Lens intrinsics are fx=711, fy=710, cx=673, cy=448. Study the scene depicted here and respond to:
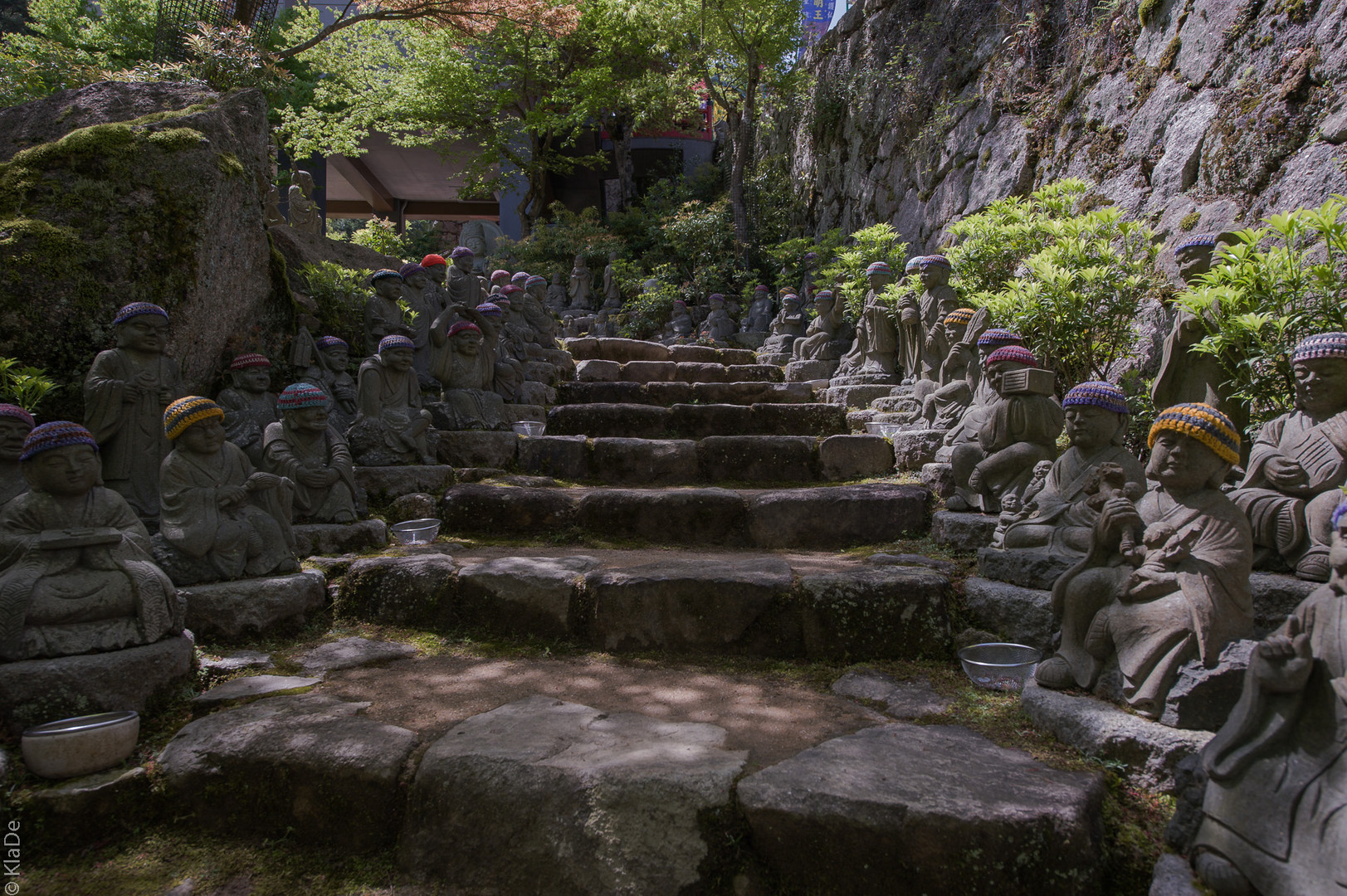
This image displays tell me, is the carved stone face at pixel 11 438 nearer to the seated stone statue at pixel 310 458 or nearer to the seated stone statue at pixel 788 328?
the seated stone statue at pixel 310 458

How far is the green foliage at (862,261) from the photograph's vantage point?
1000cm

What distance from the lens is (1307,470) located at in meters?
3.26

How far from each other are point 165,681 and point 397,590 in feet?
4.34

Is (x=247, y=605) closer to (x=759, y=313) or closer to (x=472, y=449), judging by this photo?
(x=472, y=449)

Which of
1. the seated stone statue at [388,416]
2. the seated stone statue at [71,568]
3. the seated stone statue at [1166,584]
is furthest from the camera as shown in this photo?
the seated stone statue at [388,416]

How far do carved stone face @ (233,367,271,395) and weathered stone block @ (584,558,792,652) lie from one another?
3.55 metres

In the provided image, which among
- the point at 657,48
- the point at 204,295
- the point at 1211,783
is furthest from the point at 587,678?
the point at 657,48

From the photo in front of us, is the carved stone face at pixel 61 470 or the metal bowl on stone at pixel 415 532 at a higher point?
the carved stone face at pixel 61 470

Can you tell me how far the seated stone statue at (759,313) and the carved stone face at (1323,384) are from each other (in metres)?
11.1

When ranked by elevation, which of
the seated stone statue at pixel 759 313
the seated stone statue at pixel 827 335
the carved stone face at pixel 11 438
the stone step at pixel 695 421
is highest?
the seated stone statue at pixel 759 313

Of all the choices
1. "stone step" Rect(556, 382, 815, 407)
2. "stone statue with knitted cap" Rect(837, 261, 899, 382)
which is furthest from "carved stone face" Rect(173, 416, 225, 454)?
"stone statue with knitted cap" Rect(837, 261, 899, 382)

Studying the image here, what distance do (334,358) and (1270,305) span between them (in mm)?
7213

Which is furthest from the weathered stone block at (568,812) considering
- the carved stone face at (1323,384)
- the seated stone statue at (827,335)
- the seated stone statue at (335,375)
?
the seated stone statue at (827,335)

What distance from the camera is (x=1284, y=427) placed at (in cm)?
347
